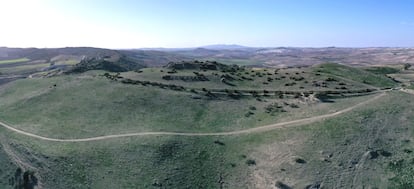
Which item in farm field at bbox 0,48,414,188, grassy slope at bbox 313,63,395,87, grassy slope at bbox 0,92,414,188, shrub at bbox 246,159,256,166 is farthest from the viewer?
grassy slope at bbox 313,63,395,87

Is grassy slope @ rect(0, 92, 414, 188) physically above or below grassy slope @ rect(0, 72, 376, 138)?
below

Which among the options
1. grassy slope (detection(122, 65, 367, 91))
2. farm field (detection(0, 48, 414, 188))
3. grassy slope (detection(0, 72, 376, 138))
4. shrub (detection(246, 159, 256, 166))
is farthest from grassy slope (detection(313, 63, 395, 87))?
shrub (detection(246, 159, 256, 166))

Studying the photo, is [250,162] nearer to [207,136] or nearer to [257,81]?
[207,136]

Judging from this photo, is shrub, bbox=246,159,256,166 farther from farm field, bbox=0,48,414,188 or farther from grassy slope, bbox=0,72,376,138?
grassy slope, bbox=0,72,376,138

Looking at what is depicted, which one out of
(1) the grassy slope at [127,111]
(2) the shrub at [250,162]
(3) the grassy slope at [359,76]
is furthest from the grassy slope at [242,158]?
(3) the grassy slope at [359,76]

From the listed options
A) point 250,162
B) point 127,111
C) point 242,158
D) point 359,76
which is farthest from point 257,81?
point 250,162

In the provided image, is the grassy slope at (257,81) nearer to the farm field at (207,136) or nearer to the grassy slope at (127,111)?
the farm field at (207,136)

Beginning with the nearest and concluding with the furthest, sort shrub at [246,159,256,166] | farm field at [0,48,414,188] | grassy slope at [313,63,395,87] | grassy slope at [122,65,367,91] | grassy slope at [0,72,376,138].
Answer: farm field at [0,48,414,188] < shrub at [246,159,256,166] < grassy slope at [0,72,376,138] < grassy slope at [122,65,367,91] < grassy slope at [313,63,395,87]

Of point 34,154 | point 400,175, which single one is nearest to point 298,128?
point 400,175
